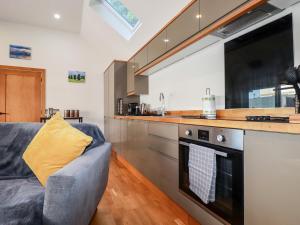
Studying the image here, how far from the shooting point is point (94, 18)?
4469 mm

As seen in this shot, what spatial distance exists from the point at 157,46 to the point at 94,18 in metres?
2.45

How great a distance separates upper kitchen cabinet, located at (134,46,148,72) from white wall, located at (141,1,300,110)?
320mm

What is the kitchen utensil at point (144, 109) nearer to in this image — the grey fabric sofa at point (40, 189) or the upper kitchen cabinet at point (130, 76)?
the upper kitchen cabinet at point (130, 76)

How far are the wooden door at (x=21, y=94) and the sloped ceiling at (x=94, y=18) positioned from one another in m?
1.11

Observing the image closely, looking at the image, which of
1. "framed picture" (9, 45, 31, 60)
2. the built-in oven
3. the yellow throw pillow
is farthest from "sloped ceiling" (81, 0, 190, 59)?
the yellow throw pillow

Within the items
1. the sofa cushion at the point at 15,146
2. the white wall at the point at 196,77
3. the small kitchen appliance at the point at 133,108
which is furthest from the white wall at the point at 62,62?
the sofa cushion at the point at 15,146

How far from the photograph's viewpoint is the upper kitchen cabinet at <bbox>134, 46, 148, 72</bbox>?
127 inches

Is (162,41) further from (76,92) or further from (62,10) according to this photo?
(76,92)

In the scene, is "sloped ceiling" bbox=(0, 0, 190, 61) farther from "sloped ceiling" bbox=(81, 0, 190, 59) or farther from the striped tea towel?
the striped tea towel

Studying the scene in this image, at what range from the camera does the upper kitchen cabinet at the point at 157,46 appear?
260 centimetres

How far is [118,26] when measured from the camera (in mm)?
4559

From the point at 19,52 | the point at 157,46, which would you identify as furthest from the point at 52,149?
the point at 19,52

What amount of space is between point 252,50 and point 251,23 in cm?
22

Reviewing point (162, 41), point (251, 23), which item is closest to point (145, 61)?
point (162, 41)
